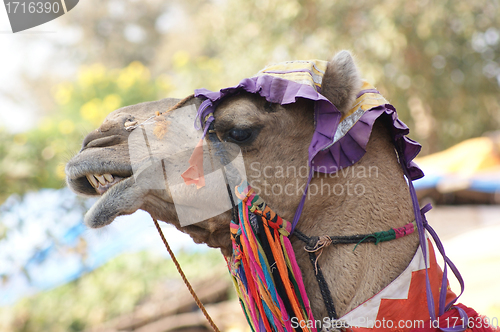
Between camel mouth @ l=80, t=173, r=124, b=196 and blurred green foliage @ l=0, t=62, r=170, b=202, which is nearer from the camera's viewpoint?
camel mouth @ l=80, t=173, r=124, b=196

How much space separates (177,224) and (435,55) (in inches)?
412

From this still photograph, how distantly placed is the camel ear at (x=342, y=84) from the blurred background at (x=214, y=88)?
819 millimetres

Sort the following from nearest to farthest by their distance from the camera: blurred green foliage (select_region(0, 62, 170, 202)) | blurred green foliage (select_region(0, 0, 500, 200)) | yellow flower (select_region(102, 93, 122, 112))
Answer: blurred green foliage (select_region(0, 62, 170, 202)) < yellow flower (select_region(102, 93, 122, 112)) < blurred green foliage (select_region(0, 0, 500, 200))

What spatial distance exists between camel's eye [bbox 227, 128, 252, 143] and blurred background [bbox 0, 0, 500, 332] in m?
0.90

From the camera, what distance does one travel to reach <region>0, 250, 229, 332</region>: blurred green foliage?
6152mm

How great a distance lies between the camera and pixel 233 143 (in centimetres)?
176

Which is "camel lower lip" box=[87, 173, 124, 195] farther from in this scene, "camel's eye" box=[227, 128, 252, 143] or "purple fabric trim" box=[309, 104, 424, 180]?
"purple fabric trim" box=[309, 104, 424, 180]

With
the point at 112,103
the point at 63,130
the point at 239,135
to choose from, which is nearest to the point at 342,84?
the point at 239,135

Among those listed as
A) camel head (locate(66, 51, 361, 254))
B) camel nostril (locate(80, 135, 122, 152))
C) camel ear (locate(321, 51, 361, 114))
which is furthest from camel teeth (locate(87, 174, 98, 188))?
camel ear (locate(321, 51, 361, 114))

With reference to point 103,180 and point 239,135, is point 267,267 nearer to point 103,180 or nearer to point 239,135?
point 239,135

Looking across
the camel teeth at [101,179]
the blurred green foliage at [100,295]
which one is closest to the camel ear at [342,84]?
the camel teeth at [101,179]

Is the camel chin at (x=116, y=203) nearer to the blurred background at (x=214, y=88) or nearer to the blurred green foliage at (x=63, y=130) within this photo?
the blurred background at (x=214, y=88)

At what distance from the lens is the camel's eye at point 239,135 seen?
1.74m

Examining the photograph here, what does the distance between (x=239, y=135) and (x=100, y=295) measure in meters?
5.92
